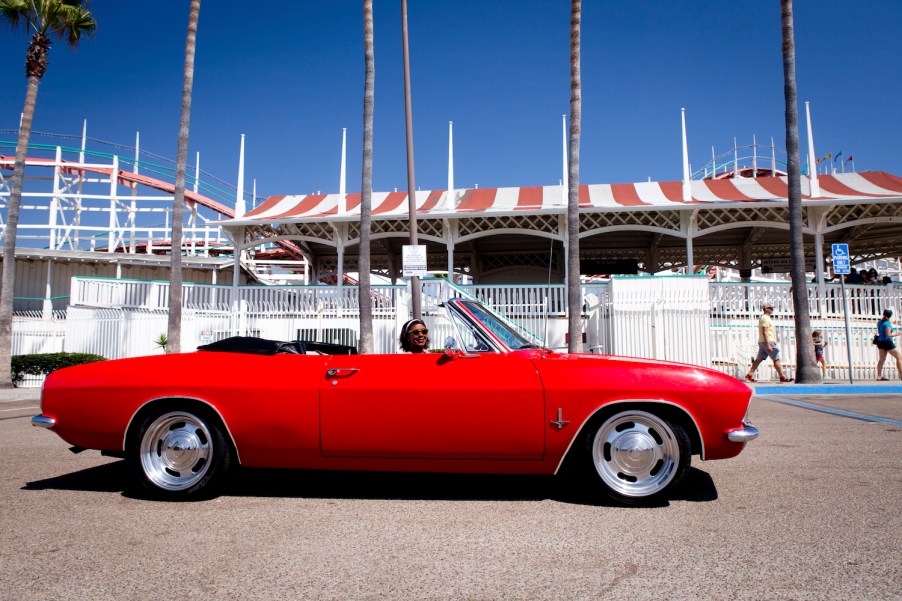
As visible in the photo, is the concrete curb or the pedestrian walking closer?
the concrete curb

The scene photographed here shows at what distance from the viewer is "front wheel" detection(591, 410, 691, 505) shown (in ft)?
11.1

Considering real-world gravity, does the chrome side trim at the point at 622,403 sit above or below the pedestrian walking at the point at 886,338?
below

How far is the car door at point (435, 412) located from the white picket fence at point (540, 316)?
8.88 m

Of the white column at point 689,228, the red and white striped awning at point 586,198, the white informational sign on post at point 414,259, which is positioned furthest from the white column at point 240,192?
the white column at point 689,228

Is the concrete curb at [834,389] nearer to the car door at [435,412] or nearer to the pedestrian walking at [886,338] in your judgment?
the pedestrian walking at [886,338]

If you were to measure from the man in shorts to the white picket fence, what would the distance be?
704 mm

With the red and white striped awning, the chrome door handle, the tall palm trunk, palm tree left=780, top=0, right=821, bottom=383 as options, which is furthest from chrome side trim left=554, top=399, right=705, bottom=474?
the red and white striped awning

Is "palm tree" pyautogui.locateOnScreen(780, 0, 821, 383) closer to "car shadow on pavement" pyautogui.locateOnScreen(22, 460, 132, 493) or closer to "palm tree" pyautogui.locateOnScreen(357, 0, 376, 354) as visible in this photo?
"palm tree" pyautogui.locateOnScreen(357, 0, 376, 354)

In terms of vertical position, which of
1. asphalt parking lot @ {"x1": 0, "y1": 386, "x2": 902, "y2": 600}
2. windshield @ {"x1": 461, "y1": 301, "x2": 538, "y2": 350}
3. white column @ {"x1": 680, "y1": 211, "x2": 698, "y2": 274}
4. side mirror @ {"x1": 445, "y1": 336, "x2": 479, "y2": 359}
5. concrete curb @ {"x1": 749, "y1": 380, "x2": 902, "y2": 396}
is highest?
white column @ {"x1": 680, "y1": 211, "x2": 698, "y2": 274}

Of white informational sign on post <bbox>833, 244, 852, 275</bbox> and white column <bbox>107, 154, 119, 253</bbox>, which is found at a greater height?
white column <bbox>107, 154, 119, 253</bbox>

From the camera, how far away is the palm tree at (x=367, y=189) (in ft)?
44.8

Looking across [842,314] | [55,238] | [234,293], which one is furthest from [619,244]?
[55,238]

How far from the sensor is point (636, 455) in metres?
3.41

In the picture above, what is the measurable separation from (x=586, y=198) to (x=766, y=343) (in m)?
9.60
